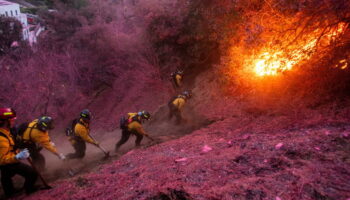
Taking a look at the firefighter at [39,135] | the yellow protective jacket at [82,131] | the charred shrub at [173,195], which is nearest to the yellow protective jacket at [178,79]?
the yellow protective jacket at [82,131]

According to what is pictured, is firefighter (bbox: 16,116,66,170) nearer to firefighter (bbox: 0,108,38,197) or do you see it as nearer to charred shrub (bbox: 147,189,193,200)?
firefighter (bbox: 0,108,38,197)

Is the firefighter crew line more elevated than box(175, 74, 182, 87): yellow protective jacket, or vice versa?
box(175, 74, 182, 87): yellow protective jacket

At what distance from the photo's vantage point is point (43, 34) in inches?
877

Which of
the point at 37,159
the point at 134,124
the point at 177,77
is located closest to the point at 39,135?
the point at 37,159

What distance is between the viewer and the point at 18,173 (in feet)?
15.3

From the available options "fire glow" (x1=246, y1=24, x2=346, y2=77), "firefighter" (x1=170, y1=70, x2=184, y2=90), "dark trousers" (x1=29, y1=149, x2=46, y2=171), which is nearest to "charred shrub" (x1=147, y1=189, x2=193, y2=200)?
"dark trousers" (x1=29, y1=149, x2=46, y2=171)

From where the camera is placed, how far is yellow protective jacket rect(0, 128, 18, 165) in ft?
14.1

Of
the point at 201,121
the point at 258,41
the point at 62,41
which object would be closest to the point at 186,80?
→ the point at 201,121

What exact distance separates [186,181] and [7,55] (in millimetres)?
20055

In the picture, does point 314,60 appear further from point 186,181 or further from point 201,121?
point 186,181

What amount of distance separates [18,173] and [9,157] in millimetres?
506

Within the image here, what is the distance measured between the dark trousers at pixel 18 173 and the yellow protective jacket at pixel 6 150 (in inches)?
7.5

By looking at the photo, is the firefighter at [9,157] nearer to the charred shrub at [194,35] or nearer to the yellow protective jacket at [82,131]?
the yellow protective jacket at [82,131]

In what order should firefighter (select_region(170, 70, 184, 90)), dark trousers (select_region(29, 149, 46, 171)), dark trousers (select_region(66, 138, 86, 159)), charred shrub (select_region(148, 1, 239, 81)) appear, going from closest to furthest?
dark trousers (select_region(29, 149, 46, 171)) → dark trousers (select_region(66, 138, 86, 159)) → charred shrub (select_region(148, 1, 239, 81)) → firefighter (select_region(170, 70, 184, 90))
